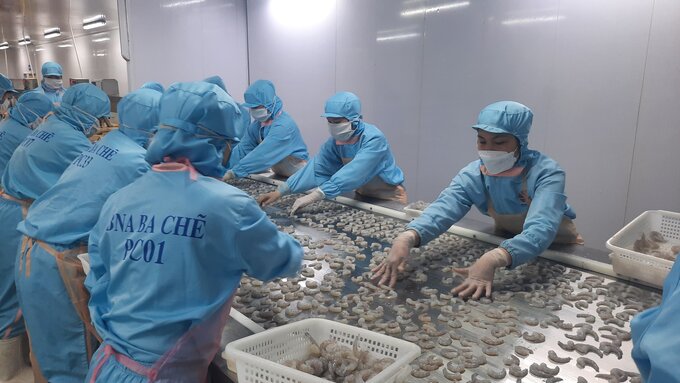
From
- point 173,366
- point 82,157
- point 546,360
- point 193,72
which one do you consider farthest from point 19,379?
point 193,72

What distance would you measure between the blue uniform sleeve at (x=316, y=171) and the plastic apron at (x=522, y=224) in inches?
59.1

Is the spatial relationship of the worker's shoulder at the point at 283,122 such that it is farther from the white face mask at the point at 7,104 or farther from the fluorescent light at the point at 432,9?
the white face mask at the point at 7,104

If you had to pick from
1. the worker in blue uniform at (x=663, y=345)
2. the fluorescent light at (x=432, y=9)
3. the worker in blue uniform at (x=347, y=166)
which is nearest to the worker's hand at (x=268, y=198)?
the worker in blue uniform at (x=347, y=166)

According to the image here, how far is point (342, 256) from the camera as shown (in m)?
2.40

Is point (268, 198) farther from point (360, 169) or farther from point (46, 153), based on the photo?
point (46, 153)

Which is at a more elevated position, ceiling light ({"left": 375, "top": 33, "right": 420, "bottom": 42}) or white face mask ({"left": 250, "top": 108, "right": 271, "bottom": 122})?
ceiling light ({"left": 375, "top": 33, "right": 420, "bottom": 42})

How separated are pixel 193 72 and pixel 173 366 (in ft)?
19.1

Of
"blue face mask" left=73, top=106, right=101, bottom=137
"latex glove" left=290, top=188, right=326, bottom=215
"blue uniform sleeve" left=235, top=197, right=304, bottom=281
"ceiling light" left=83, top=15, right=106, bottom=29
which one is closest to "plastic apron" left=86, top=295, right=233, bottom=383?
"blue uniform sleeve" left=235, top=197, right=304, bottom=281

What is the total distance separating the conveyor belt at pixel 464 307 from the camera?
1489 mm

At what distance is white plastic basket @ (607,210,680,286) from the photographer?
191cm

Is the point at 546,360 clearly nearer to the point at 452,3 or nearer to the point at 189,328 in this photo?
the point at 189,328

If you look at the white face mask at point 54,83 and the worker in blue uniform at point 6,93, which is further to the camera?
the white face mask at point 54,83

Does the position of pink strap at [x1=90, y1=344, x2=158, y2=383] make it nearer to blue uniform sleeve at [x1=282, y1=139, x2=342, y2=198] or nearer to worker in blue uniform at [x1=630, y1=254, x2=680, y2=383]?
worker in blue uniform at [x1=630, y1=254, x2=680, y2=383]

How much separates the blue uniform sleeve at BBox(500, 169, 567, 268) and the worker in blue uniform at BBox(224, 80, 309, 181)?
261 cm
